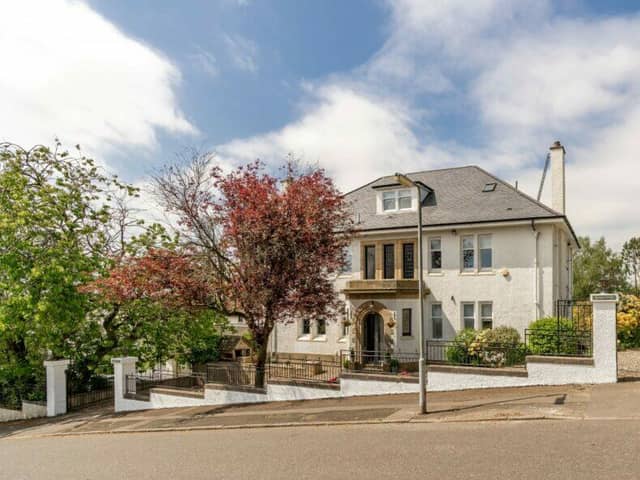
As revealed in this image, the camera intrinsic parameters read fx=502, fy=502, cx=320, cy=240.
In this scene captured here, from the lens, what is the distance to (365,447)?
30.9 feet

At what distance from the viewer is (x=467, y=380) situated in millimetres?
14414

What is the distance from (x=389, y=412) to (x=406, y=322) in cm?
1163

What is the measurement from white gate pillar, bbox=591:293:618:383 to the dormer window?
12389 millimetres

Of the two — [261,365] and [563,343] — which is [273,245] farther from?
[563,343]

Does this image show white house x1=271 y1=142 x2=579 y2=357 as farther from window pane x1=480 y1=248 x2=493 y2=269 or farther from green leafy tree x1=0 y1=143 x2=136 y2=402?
green leafy tree x1=0 y1=143 x2=136 y2=402

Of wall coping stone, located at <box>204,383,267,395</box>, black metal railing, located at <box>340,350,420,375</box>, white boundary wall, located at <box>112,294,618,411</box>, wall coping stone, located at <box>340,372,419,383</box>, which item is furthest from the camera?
black metal railing, located at <box>340,350,420,375</box>

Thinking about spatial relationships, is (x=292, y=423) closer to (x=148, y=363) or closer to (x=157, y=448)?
(x=157, y=448)

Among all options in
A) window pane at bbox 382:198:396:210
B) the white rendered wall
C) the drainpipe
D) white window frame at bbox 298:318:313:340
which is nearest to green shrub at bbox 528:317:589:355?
the drainpipe

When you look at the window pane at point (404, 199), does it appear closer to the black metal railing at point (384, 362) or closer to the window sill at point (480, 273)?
the window sill at point (480, 273)

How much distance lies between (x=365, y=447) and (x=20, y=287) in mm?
15254

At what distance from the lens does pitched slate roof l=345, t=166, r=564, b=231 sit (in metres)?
22.0

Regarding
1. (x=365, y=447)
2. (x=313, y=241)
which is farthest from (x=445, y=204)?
(x=365, y=447)

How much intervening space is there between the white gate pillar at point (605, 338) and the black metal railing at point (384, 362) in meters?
8.46

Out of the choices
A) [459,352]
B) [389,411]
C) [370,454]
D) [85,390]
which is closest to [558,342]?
[459,352]
